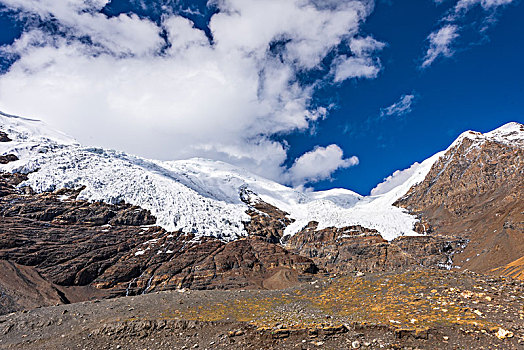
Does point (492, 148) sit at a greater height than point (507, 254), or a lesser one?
greater

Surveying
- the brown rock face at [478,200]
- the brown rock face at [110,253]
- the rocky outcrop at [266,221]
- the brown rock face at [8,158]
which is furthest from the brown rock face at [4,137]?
the brown rock face at [478,200]

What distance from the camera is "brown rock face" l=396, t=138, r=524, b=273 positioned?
8362cm

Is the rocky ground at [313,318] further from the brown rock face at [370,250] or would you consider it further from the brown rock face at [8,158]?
the brown rock face at [8,158]

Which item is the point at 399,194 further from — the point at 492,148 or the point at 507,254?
the point at 507,254

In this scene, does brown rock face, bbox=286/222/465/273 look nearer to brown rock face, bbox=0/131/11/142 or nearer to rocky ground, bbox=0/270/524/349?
rocky ground, bbox=0/270/524/349

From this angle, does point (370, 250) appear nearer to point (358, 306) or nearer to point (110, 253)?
point (110, 253)

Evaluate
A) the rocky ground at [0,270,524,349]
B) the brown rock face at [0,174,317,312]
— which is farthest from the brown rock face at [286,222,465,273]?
the rocky ground at [0,270,524,349]

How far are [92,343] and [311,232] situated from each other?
12176cm

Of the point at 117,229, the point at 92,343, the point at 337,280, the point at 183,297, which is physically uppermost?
the point at 117,229

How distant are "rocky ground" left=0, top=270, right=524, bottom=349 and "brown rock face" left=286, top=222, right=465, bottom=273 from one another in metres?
88.6

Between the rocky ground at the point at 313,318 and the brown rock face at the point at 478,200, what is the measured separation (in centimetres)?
7600

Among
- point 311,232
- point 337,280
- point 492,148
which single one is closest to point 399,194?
point 492,148

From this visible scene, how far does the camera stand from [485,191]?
120750 mm

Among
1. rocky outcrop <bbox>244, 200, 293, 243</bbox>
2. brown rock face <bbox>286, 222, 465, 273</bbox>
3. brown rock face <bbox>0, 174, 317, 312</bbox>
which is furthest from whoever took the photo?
rocky outcrop <bbox>244, 200, 293, 243</bbox>
